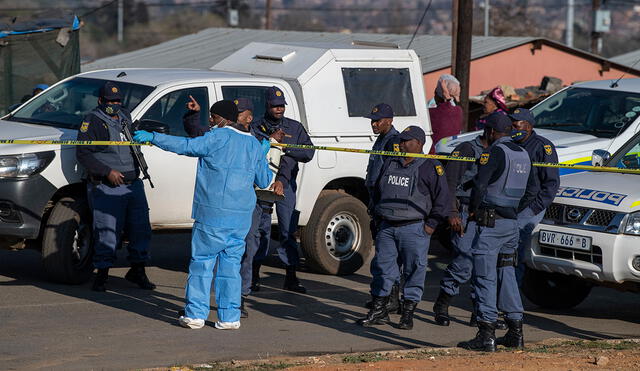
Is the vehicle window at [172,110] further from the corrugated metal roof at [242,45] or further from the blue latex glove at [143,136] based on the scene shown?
the corrugated metal roof at [242,45]

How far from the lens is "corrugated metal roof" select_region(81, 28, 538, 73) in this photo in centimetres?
2769

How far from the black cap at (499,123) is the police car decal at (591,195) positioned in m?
1.16

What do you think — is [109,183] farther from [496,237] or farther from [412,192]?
[496,237]

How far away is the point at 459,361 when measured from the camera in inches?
294

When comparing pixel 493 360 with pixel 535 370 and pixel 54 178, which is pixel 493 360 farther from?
pixel 54 178

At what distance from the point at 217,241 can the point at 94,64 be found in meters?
23.1

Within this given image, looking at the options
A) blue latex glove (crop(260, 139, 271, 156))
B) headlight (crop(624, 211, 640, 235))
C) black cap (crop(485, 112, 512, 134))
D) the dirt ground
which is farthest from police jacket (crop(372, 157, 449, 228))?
headlight (crop(624, 211, 640, 235))

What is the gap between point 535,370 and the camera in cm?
714

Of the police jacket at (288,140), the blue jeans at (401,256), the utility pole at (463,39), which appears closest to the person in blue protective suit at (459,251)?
the blue jeans at (401,256)

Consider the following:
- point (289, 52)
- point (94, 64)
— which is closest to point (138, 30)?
point (94, 64)

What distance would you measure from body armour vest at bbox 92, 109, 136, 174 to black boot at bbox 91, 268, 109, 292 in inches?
35.5

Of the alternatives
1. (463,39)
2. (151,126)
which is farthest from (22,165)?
(463,39)

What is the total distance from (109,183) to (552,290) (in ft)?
13.4

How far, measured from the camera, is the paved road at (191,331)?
7.48 m
